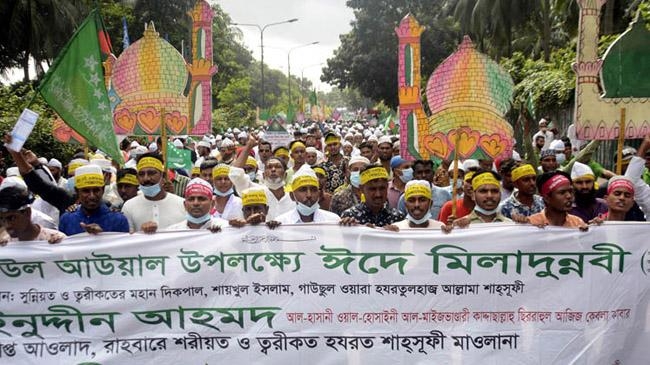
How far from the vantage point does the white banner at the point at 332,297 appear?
398 centimetres

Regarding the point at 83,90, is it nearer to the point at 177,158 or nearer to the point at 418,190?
the point at 418,190

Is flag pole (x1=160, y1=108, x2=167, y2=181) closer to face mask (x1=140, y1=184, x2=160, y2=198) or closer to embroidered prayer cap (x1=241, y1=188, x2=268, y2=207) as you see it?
face mask (x1=140, y1=184, x2=160, y2=198)

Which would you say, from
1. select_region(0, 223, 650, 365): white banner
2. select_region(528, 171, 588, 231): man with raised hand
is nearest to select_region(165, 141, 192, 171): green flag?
select_region(0, 223, 650, 365): white banner

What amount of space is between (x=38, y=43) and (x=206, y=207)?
25079 millimetres

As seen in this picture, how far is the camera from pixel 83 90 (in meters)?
5.05

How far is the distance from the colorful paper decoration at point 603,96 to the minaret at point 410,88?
168 centimetres

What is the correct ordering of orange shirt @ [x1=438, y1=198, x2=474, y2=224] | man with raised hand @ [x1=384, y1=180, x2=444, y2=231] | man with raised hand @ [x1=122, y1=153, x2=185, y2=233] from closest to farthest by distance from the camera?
man with raised hand @ [x1=384, y1=180, x2=444, y2=231] → man with raised hand @ [x1=122, y1=153, x2=185, y2=233] → orange shirt @ [x1=438, y1=198, x2=474, y2=224]

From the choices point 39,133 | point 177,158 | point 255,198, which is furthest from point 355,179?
point 39,133

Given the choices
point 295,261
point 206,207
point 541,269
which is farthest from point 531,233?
point 206,207

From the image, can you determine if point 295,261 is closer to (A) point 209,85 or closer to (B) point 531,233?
(B) point 531,233

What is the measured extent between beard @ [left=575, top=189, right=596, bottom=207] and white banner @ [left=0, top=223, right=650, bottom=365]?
1.14 m

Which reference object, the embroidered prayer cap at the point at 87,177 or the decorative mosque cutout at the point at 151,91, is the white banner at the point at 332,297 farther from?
the decorative mosque cutout at the point at 151,91

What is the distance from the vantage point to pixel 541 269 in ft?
13.4

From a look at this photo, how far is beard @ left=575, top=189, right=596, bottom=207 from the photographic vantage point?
17.1ft
